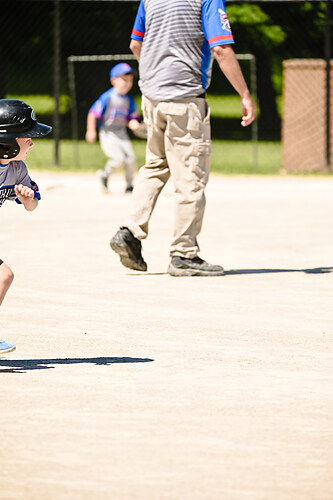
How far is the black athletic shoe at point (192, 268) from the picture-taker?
8.69 meters

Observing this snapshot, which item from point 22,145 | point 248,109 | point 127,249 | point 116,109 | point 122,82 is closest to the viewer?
point 22,145

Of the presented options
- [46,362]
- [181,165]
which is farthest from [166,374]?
[181,165]

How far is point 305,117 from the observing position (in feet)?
67.4

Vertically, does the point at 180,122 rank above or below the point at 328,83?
above

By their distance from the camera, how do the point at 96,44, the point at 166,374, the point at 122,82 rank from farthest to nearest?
the point at 96,44 → the point at 122,82 → the point at 166,374

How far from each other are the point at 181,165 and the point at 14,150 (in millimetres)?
3229

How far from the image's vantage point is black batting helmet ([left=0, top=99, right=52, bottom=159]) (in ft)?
18.3

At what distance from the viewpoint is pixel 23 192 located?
5.53m

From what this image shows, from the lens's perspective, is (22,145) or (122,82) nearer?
(22,145)

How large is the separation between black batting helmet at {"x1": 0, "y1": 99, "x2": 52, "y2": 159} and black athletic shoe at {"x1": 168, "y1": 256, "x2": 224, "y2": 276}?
313 centimetres

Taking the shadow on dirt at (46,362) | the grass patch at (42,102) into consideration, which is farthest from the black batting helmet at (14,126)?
the grass patch at (42,102)

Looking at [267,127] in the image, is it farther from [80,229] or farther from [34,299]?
[34,299]

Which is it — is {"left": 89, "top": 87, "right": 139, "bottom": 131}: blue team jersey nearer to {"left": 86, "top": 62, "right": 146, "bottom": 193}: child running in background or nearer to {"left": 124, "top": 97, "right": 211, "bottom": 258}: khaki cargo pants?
{"left": 86, "top": 62, "right": 146, "bottom": 193}: child running in background

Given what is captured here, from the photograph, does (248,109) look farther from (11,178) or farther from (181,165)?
(11,178)
